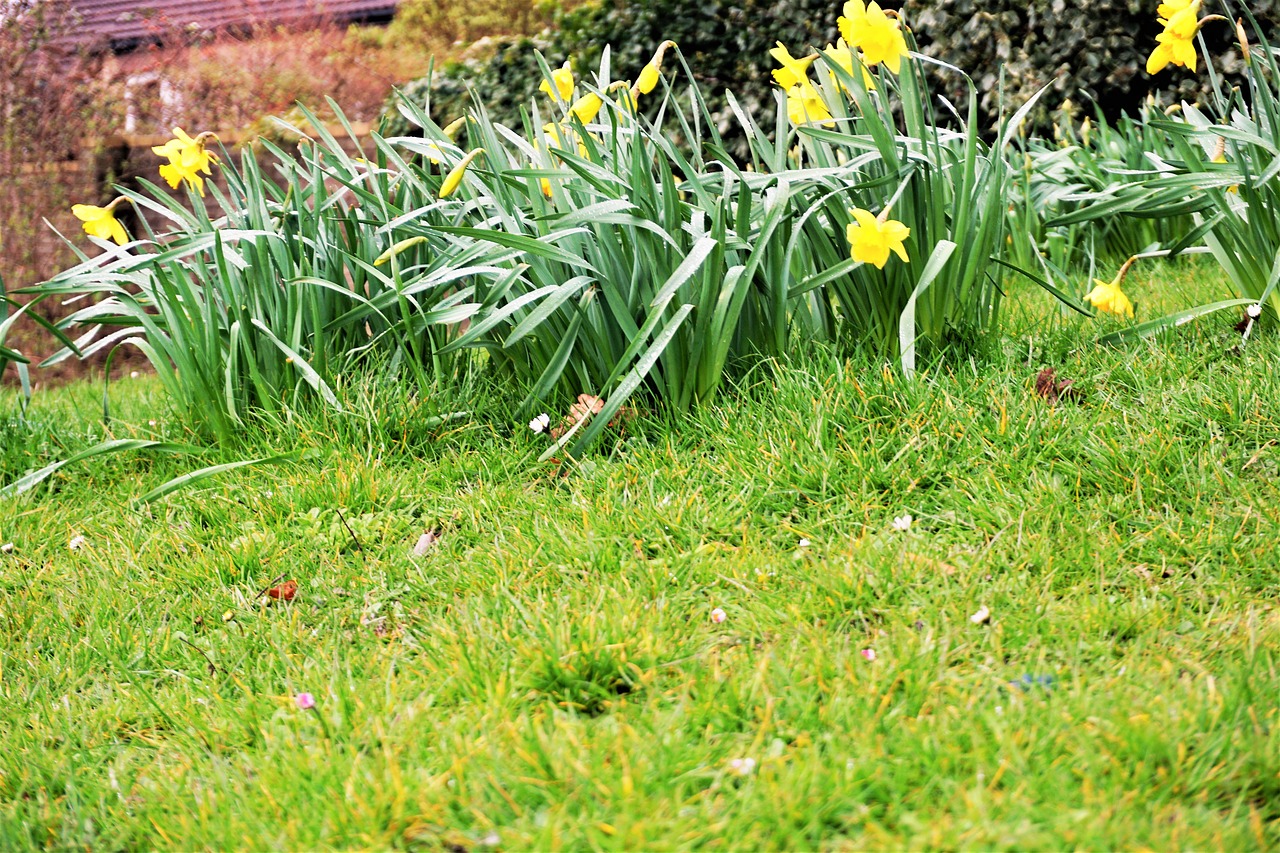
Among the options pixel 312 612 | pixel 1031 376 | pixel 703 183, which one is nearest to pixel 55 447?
pixel 312 612

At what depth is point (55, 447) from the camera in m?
3.14

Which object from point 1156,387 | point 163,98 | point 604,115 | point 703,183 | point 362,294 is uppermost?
point 163,98

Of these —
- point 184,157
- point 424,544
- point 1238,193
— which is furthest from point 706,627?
point 184,157

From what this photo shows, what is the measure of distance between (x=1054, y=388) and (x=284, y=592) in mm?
1780

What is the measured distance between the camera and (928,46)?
236 inches

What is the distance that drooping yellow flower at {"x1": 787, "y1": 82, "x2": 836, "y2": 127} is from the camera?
282cm

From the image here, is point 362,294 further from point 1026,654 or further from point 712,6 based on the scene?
point 712,6

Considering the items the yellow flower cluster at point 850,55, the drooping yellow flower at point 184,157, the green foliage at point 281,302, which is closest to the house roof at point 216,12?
the drooping yellow flower at point 184,157

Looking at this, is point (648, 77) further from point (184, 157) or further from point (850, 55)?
point (184, 157)

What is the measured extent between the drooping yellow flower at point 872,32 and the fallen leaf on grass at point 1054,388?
849 mm

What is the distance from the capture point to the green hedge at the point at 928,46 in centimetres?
548

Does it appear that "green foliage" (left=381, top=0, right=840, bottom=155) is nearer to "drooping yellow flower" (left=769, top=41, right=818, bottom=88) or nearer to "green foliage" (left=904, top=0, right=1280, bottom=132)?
"green foliage" (left=904, top=0, right=1280, bottom=132)

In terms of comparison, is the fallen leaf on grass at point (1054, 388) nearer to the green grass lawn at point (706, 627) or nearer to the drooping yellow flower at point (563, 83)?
the green grass lawn at point (706, 627)

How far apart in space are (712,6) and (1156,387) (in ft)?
16.7
